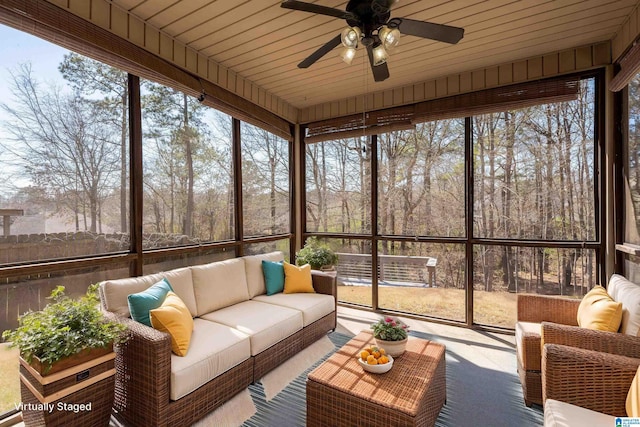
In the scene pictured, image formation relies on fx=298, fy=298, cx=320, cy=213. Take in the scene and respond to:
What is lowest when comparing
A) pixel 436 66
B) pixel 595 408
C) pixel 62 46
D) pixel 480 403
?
pixel 480 403

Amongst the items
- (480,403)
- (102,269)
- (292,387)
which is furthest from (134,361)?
(480,403)

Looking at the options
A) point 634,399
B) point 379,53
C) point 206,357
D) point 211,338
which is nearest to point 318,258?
point 211,338

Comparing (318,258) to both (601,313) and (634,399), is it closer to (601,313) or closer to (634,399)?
(601,313)

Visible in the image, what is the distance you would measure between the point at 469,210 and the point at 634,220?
55.9 inches

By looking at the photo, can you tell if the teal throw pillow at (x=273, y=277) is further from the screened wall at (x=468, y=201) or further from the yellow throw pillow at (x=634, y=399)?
the yellow throw pillow at (x=634, y=399)

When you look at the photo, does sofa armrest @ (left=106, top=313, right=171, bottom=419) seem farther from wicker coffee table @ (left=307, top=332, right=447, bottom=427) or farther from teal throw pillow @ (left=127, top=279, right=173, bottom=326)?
wicker coffee table @ (left=307, top=332, right=447, bottom=427)

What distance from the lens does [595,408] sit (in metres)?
1.59

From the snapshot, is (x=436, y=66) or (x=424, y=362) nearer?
(x=424, y=362)

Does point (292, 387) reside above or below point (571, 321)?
below

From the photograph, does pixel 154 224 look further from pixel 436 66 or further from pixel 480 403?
pixel 436 66

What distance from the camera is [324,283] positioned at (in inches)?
142

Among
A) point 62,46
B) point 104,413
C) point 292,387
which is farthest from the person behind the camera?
point 292,387

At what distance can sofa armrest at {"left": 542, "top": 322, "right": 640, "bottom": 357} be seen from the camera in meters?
1.84

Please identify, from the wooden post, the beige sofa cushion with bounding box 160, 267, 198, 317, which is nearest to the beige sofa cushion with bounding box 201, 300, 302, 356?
the beige sofa cushion with bounding box 160, 267, 198, 317
